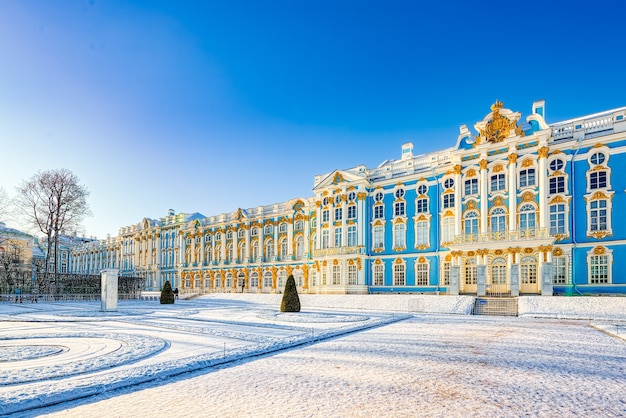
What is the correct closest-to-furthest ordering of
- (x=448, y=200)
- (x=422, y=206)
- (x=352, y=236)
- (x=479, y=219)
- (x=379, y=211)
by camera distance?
(x=479, y=219) → (x=448, y=200) → (x=422, y=206) → (x=379, y=211) → (x=352, y=236)

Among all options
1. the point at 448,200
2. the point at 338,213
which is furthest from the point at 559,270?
the point at 338,213

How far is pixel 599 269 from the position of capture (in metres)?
26.3

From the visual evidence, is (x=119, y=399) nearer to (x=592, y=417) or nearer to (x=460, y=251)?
(x=592, y=417)

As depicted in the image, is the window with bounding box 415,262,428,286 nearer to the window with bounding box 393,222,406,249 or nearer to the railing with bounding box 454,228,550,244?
the window with bounding box 393,222,406,249

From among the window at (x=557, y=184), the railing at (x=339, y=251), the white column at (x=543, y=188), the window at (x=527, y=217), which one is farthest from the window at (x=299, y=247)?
the window at (x=557, y=184)

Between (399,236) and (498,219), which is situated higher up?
(498,219)

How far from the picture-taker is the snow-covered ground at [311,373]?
584 cm

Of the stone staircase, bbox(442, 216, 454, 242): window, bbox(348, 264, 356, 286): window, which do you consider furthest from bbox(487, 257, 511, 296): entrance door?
bbox(348, 264, 356, 286): window

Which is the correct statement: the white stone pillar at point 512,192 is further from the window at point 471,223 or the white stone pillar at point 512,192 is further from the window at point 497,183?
the window at point 471,223

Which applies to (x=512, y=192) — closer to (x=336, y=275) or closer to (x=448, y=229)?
(x=448, y=229)

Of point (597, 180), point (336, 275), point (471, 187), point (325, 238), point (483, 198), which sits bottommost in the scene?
point (336, 275)

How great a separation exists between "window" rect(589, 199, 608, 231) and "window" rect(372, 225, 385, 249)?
51.0ft

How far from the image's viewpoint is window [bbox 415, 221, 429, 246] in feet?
Answer: 111

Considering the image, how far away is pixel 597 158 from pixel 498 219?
285 inches
